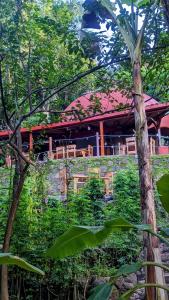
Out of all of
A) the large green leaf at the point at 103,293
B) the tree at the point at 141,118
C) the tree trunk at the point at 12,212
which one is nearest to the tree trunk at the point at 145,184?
the tree at the point at 141,118

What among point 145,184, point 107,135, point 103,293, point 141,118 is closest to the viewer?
point 103,293

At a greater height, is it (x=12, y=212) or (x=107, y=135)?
(x=107, y=135)

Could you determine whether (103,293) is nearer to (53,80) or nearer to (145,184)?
(145,184)

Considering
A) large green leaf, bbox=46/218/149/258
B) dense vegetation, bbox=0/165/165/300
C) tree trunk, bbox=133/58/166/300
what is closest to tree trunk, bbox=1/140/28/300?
dense vegetation, bbox=0/165/165/300

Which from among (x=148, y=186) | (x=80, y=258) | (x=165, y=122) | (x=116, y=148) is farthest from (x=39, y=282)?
(x=165, y=122)

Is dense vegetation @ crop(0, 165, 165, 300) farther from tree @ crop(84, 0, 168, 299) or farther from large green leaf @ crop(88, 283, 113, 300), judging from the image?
large green leaf @ crop(88, 283, 113, 300)

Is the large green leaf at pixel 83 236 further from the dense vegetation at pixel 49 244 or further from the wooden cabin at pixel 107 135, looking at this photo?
the wooden cabin at pixel 107 135

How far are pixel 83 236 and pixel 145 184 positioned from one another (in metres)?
1.36

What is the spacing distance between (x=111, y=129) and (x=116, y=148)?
1365 mm

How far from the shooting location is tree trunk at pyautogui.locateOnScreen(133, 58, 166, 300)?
2136 millimetres

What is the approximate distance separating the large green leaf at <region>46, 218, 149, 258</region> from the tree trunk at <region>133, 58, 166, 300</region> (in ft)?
3.00

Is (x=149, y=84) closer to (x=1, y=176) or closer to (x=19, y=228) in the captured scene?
(x=19, y=228)

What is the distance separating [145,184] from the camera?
2.55 metres

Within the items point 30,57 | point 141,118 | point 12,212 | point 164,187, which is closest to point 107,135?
point 30,57
